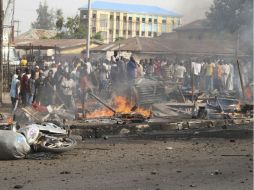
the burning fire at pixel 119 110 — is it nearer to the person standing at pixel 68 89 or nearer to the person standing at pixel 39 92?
the person standing at pixel 68 89

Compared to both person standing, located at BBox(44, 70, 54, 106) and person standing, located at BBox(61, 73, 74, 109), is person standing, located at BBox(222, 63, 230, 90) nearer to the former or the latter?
person standing, located at BBox(61, 73, 74, 109)

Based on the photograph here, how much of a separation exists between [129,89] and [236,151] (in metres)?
8.15

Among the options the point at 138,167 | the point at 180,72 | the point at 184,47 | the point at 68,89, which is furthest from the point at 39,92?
the point at 184,47

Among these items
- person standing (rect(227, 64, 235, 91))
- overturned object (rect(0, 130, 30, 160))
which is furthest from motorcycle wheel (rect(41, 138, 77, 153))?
person standing (rect(227, 64, 235, 91))

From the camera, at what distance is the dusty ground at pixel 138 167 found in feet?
24.7

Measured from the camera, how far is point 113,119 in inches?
587

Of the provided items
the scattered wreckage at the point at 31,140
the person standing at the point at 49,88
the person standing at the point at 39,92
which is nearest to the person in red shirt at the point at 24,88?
the person standing at the point at 39,92

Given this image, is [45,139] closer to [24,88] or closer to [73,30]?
[24,88]

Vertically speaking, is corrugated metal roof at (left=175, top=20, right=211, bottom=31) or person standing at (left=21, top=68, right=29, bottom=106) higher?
corrugated metal roof at (left=175, top=20, right=211, bottom=31)

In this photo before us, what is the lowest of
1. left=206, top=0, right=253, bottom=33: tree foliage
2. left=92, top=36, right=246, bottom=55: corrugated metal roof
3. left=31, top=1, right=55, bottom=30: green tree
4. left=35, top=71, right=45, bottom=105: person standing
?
left=35, top=71, right=45, bottom=105: person standing

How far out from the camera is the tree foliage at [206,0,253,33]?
21828 mm

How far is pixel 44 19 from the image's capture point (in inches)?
4011

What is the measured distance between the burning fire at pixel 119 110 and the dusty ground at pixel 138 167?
403 cm

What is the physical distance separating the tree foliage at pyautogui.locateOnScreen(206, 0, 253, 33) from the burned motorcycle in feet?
41.3
